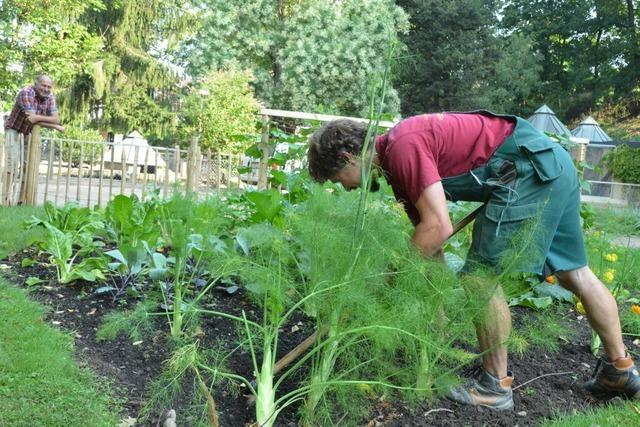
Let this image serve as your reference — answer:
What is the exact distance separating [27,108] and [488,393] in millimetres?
7581

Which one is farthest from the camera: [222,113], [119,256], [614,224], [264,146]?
[222,113]

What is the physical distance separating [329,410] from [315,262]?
1.87 ft

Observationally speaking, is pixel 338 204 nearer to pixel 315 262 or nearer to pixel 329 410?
pixel 315 262

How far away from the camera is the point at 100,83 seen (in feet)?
83.5

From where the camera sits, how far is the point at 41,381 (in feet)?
8.16

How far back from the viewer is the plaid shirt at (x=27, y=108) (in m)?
8.30

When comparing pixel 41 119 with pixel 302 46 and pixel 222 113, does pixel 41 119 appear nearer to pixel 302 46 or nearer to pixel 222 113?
pixel 222 113

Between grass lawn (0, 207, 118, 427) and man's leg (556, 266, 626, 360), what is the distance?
6.50ft

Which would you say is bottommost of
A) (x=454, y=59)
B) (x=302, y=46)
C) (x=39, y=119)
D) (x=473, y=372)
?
(x=473, y=372)

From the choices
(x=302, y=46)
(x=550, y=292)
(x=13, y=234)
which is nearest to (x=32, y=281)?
(x=13, y=234)

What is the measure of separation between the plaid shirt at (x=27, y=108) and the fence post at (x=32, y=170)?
0.64ft

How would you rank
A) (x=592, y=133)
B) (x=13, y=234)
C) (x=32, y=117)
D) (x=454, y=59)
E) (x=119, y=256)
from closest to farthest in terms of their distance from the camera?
(x=119, y=256), (x=13, y=234), (x=32, y=117), (x=592, y=133), (x=454, y=59)

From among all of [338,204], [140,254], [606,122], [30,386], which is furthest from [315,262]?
[606,122]

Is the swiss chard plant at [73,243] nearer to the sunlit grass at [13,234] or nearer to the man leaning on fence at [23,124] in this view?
the sunlit grass at [13,234]
